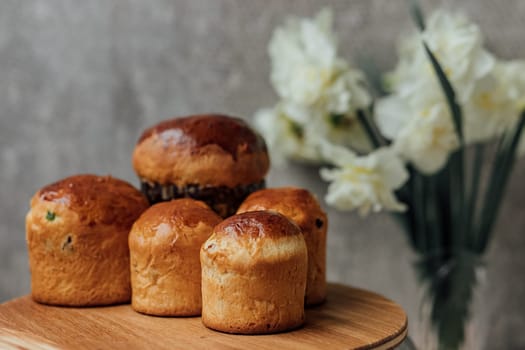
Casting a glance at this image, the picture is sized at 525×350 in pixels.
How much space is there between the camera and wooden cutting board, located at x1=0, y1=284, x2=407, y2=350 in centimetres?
76

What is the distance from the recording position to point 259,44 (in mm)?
1627

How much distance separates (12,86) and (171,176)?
39.3 inches

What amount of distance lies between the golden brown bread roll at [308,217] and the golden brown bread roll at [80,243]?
164 millimetres

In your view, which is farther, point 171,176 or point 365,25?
point 365,25

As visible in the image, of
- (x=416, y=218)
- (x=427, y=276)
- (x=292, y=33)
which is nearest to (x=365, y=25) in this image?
(x=292, y=33)

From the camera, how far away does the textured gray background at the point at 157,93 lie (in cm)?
151

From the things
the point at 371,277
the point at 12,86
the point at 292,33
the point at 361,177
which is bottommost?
the point at 371,277

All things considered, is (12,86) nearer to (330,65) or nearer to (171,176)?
(330,65)

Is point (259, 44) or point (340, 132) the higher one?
point (259, 44)

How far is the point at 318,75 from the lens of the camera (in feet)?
4.25

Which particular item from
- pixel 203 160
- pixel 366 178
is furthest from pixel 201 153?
pixel 366 178

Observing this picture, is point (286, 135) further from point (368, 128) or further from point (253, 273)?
point (253, 273)

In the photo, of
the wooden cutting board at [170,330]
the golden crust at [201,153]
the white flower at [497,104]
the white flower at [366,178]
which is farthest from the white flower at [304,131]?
the wooden cutting board at [170,330]

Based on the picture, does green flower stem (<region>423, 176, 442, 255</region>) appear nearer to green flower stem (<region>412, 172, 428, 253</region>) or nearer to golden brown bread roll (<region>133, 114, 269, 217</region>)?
green flower stem (<region>412, 172, 428, 253</region>)
